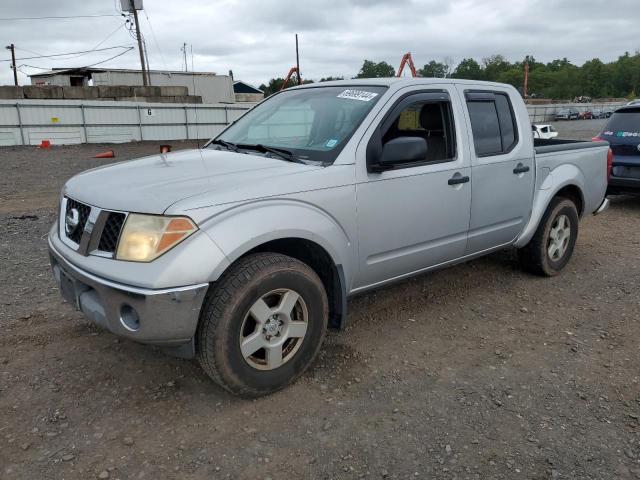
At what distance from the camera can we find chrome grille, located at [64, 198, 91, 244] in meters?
2.91

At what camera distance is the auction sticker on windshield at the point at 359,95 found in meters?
3.55

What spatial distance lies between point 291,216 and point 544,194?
2857 mm

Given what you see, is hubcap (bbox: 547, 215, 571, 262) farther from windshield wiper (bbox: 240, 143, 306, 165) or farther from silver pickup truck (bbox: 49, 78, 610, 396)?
windshield wiper (bbox: 240, 143, 306, 165)

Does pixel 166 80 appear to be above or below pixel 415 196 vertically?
above

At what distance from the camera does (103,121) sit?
2305 centimetres

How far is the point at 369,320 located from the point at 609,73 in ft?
412

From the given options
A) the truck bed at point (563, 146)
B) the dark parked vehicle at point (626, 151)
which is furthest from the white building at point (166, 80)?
the truck bed at point (563, 146)

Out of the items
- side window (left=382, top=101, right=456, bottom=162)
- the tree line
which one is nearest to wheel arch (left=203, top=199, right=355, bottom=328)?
side window (left=382, top=101, right=456, bottom=162)

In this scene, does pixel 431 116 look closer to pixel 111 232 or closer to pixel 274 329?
pixel 274 329

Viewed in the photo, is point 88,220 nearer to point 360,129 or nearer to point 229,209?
point 229,209

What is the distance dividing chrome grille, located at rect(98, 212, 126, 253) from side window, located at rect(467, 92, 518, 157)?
2.70m

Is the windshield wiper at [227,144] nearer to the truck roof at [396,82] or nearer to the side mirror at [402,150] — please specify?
the truck roof at [396,82]

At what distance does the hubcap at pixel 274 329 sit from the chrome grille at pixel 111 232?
78 centimetres

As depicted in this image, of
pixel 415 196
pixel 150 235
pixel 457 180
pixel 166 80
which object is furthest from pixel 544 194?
pixel 166 80
